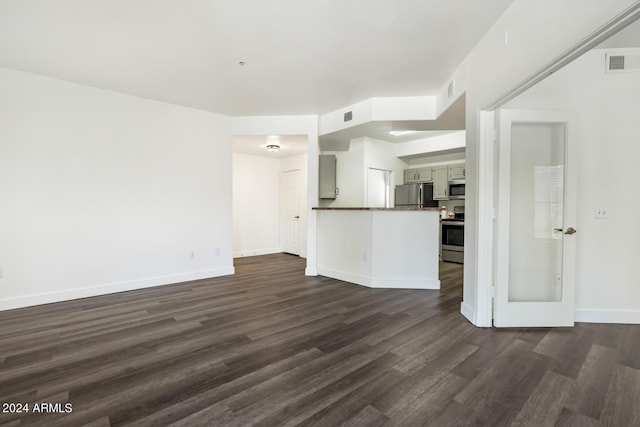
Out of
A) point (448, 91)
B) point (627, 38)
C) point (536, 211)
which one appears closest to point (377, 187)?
point (448, 91)

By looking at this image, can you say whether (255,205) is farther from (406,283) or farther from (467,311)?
(467,311)

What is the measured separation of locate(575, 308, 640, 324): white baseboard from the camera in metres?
2.77

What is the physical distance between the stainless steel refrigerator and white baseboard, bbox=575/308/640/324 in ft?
12.2

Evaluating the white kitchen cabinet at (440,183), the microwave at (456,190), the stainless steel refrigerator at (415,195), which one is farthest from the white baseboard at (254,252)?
the microwave at (456,190)

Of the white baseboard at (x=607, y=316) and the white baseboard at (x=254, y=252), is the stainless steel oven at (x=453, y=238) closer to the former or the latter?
the white baseboard at (x=607, y=316)

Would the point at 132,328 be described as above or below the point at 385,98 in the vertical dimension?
below

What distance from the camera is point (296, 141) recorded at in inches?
220

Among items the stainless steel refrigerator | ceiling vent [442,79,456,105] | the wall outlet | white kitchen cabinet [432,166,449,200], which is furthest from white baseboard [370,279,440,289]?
white kitchen cabinet [432,166,449,200]

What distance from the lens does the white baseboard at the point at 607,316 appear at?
109 inches

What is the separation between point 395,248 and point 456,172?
3221 millimetres

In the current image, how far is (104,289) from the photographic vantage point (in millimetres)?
3732

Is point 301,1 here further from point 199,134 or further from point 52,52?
point 199,134

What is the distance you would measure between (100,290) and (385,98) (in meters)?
4.65

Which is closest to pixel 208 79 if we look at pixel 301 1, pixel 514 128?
pixel 301 1
